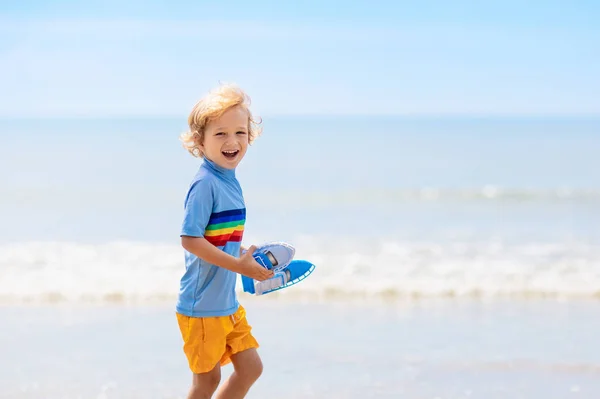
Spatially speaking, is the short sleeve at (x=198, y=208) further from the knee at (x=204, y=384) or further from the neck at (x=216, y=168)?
the knee at (x=204, y=384)

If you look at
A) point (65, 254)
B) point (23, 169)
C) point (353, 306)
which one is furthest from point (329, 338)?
point (23, 169)

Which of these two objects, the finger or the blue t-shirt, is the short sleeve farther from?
the finger

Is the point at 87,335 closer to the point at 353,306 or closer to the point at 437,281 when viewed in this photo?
the point at 353,306

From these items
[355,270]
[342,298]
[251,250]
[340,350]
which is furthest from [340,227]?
[251,250]

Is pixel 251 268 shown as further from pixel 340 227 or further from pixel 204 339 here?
pixel 340 227

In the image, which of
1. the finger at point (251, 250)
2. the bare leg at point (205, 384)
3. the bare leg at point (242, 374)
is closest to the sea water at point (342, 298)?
the bare leg at point (242, 374)

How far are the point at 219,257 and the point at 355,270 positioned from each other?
17.5 feet

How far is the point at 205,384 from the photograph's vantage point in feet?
10.3

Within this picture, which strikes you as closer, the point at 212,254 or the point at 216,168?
the point at 212,254

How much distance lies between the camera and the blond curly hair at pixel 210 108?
3.11 meters

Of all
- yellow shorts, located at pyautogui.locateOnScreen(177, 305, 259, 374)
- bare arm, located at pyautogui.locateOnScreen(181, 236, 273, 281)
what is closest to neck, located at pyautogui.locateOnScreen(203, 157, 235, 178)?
bare arm, located at pyautogui.locateOnScreen(181, 236, 273, 281)

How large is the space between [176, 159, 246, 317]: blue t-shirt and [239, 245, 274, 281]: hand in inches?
6.1

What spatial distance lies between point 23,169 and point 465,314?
20600 mm

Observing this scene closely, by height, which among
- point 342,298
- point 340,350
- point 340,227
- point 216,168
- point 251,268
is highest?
point 340,227
